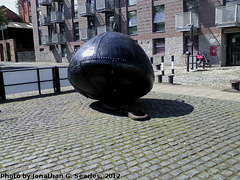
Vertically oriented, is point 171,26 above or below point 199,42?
→ above

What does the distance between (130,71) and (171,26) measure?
63.5 feet

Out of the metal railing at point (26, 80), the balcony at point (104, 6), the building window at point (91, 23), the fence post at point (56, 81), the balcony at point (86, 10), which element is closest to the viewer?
the metal railing at point (26, 80)

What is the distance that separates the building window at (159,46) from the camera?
25.0 metres

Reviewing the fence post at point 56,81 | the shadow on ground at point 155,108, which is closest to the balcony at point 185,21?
the fence post at point 56,81

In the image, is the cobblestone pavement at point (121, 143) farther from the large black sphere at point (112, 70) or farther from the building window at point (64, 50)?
the building window at point (64, 50)

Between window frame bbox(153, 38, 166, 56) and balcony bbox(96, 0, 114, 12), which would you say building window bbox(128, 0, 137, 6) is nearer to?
balcony bbox(96, 0, 114, 12)

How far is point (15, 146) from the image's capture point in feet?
14.1

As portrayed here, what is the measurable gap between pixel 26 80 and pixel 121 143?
21.2 ft

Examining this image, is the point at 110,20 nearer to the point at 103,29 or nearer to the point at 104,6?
the point at 103,29

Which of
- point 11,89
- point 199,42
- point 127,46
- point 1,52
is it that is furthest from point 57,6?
point 127,46

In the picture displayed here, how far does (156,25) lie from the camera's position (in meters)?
25.2

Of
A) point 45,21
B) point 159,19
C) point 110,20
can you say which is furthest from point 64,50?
point 159,19

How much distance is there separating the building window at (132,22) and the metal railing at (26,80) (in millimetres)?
18183

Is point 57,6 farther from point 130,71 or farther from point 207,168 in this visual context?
point 207,168
